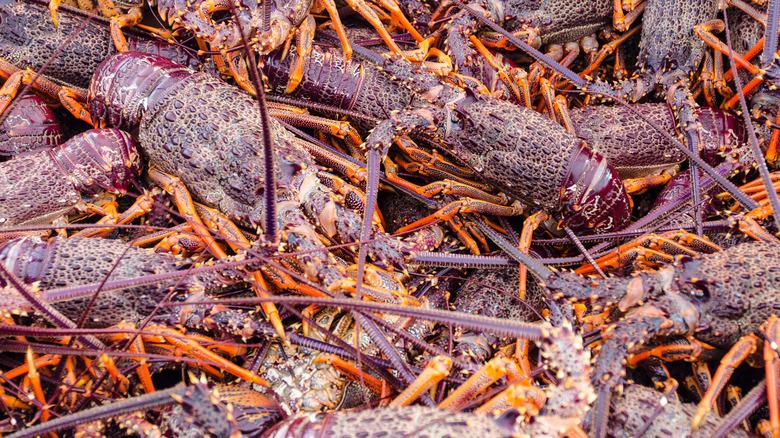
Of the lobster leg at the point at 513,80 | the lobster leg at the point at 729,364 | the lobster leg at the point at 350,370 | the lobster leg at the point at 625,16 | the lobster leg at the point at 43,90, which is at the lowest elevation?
the lobster leg at the point at 350,370

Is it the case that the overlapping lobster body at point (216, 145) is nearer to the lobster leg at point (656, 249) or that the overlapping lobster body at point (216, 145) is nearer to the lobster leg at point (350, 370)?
the lobster leg at point (350, 370)

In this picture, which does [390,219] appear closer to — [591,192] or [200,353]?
[591,192]

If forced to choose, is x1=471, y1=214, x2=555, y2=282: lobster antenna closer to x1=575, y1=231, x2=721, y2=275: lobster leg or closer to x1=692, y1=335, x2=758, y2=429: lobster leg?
x1=575, y1=231, x2=721, y2=275: lobster leg

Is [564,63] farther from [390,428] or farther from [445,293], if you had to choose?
[390,428]

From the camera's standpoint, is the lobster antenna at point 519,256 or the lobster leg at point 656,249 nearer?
the lobster antenna at point 519,256

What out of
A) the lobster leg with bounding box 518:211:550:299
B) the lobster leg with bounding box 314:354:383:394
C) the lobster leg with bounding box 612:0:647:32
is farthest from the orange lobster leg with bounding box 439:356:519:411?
the lobster leg with bounding box 612:0:647:32

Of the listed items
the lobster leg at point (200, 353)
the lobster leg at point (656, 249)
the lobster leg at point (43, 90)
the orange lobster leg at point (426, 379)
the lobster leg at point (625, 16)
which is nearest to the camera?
the orange lobster leg at point (426, 379)

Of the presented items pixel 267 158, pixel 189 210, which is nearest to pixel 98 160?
pixel 189 210

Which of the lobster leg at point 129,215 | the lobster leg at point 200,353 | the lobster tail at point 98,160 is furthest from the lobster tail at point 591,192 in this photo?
the lobster tail at point 98,160
